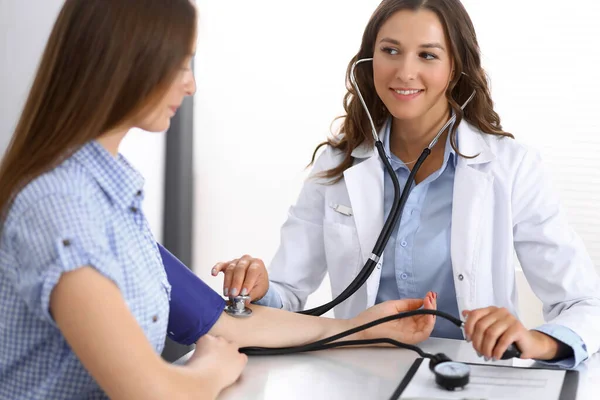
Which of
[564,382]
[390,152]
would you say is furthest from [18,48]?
[564,382]

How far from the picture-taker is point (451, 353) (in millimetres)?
1327

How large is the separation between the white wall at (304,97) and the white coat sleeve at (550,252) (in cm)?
114

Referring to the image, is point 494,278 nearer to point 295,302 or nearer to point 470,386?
point 295,302

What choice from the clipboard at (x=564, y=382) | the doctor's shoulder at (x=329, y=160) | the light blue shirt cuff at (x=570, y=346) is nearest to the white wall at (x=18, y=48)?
the doctor's shoulder at (x=329, y=160)

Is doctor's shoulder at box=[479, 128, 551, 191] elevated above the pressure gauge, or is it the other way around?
doctor's shoulder at box=[479, 128, 551, 191]

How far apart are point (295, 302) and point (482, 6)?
61.0 inches

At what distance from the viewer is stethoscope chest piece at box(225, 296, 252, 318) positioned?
139cm

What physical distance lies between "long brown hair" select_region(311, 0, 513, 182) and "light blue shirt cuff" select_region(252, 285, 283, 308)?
0.33 m

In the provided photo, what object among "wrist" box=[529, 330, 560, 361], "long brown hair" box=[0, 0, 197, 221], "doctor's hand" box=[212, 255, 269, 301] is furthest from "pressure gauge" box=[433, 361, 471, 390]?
"long brown hair" box=[0, 0, 197, 221]

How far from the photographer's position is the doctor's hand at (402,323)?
1.34m

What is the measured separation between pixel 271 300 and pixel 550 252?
1.92 ft

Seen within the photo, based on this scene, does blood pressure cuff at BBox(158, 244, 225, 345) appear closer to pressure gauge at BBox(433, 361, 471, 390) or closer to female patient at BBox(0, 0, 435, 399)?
female patient at BBox(0, 0, 435, 399)

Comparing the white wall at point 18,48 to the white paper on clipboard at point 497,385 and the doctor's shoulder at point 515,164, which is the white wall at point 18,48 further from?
the white paper on clipboard at point 497,385

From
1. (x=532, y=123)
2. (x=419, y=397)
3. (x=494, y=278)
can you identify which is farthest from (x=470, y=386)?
(x=532, y=123)
